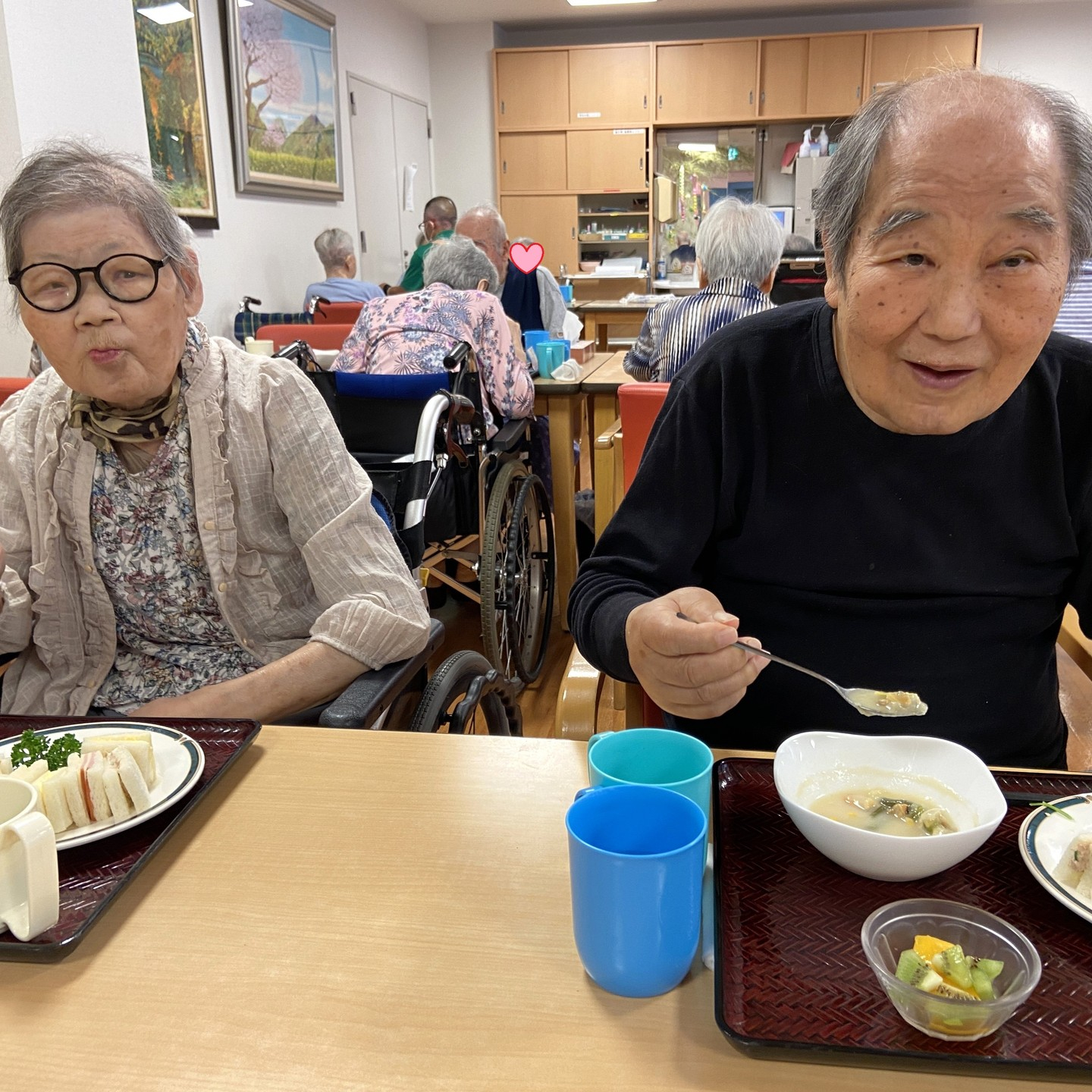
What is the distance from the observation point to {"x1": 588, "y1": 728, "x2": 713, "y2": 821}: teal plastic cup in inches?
31.0

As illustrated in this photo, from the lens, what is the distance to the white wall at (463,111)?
7.95 m

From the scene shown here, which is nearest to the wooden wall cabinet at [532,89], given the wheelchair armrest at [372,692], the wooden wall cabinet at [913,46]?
the wooden wall cabinet at [913,46]

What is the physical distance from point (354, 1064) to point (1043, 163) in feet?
3.20

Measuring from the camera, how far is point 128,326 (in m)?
1.26

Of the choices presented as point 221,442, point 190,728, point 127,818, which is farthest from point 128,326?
point 127,818

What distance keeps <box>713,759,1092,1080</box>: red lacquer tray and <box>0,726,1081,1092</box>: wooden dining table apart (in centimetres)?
2

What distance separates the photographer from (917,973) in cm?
61

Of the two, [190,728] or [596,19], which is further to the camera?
[596,19]

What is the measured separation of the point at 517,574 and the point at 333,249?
300cm

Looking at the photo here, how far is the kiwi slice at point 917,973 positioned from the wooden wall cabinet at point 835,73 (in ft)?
26.3

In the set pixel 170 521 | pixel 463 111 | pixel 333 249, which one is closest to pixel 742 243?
pixel 170 521

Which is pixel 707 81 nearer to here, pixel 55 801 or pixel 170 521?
pixel 170 521

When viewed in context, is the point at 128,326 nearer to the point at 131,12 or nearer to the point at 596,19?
the point at 131,12

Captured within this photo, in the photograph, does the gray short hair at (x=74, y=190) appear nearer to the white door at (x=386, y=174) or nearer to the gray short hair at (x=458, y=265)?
the gray short hair at (x=458, y=265)
